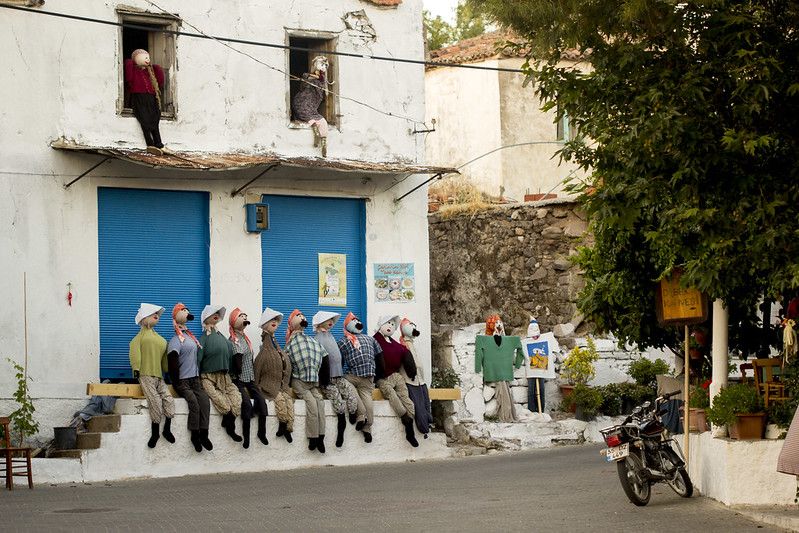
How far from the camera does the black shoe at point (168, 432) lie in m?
20.6

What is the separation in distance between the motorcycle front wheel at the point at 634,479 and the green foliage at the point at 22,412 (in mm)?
8373

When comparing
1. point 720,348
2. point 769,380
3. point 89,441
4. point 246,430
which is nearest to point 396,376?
point 246,430

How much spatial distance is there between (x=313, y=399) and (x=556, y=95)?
9043 millimetres

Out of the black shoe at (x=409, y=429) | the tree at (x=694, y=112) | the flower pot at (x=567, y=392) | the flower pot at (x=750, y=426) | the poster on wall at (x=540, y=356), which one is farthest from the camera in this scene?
the flower pot at (x=567, y=392)

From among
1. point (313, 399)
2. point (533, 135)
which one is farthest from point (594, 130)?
point (533, 135)

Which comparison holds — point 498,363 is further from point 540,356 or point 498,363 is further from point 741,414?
point 741,414

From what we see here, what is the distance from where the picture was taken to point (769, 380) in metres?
16.0

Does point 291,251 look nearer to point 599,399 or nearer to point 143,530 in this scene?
point 599,399

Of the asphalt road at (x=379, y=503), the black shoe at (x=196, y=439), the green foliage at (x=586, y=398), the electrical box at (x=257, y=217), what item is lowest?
the asphalt road at (x=379, y=503)

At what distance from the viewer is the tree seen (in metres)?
13.1

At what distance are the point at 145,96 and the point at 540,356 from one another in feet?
25.7

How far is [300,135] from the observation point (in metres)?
23.6

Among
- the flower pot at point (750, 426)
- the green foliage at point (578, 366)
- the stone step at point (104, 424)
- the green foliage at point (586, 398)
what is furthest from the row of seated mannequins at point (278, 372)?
the flower pot at point (750, 426)

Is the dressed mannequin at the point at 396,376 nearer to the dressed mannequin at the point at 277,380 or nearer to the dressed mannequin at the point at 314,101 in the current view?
the dressed mannequin at the point at 277,380
